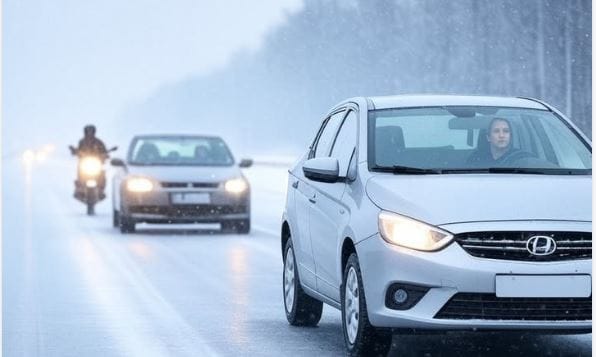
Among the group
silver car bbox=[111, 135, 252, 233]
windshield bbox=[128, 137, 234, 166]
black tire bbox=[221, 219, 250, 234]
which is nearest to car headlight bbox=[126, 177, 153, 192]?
silver car bbox=[111, 135, 252, 233]

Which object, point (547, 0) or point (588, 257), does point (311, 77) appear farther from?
point (588, 257)

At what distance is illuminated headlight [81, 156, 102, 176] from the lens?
2820 cm

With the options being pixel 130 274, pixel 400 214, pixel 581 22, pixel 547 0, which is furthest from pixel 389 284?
pixel 547 0

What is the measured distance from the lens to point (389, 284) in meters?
7.59

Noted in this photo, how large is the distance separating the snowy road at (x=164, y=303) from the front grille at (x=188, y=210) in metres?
0.34

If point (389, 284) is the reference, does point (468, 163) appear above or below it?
above

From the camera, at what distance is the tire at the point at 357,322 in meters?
7.89

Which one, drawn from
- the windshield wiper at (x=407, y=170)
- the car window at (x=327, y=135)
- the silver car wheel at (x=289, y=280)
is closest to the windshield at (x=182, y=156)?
the silver car wheel at (x=289, y=280)

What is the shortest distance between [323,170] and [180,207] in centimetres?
1267

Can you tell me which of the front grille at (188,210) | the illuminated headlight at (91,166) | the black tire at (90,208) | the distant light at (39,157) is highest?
the illuminated headlight at (91,166)

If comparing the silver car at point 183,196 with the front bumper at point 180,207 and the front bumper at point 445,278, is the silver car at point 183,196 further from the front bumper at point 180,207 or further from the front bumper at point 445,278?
the front bumper at point 445,278

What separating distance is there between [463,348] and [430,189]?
1.49m

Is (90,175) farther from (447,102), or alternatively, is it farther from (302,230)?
(447,102)

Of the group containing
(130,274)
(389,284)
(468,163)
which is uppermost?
(468,163)
